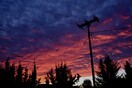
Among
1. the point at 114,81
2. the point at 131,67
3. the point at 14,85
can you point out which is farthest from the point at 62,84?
the point at 131,67

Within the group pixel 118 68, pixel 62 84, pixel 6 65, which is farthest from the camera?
pixel 118 68

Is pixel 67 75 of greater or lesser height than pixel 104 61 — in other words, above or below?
below

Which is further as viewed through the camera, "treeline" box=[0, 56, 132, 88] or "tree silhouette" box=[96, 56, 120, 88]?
"tree silhouette" box=[96, 56, 120, 88]

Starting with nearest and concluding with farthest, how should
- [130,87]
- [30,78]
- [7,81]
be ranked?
1. [130,87]
2. [7,81]
3. [30,78]

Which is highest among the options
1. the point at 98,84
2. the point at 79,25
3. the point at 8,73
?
the point at 79,25

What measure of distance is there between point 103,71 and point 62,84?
9997 mm

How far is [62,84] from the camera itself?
26.9m

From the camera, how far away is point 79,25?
18.1 metres

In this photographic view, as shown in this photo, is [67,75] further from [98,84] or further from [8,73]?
[8,73]

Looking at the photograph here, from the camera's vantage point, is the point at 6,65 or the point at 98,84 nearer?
the point at 6,65

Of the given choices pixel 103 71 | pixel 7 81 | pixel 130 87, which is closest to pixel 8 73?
pixel 7 81

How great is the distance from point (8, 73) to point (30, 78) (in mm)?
15381

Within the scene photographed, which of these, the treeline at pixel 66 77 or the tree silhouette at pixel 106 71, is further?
the tree silhouette at pixel 106 71

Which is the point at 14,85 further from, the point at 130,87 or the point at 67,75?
the point at 130,87
